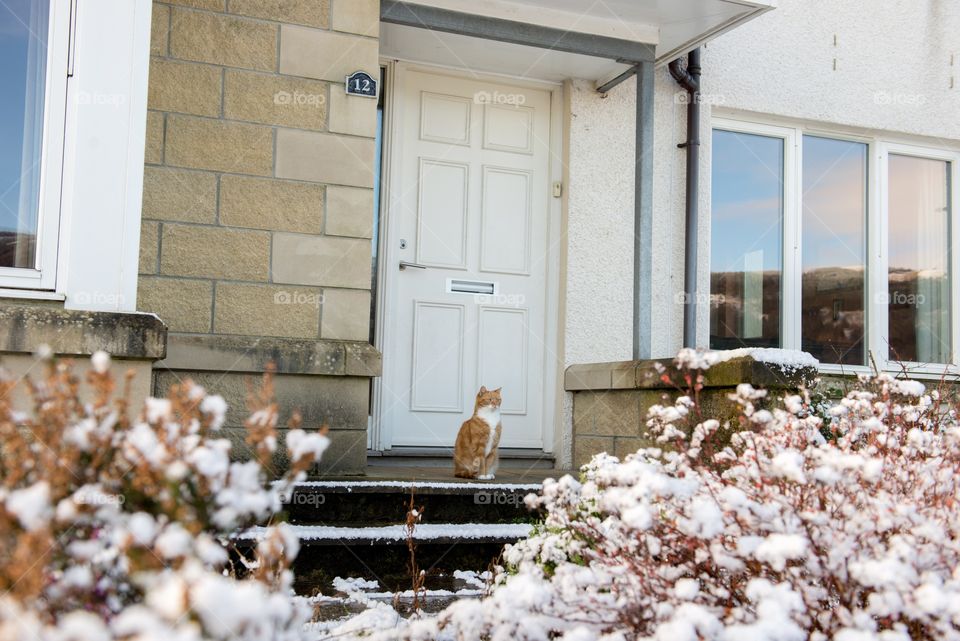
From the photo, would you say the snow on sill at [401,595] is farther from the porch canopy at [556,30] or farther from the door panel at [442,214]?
the porch canopy at [556,30]

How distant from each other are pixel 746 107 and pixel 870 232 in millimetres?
1464

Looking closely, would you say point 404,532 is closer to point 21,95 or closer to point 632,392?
point 632,392

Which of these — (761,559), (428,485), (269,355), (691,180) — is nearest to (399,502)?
(428,485)

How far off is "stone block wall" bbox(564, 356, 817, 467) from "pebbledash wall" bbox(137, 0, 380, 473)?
141cm

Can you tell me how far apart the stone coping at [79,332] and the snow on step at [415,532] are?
803 mm

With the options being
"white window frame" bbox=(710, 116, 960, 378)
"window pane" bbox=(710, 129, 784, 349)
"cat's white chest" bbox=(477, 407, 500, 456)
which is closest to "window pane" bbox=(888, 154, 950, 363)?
"white window frame" bbox=(710, 116, 960, 378)

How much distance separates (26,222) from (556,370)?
3.27m

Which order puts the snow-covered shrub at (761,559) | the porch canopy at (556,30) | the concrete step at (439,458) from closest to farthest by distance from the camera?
the snow-covered shrub at (761,559), the porch canopy at (556,30), the concrete step at (439,458)

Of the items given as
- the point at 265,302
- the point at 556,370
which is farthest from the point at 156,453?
the point at 556,370

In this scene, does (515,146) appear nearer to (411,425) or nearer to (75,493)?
(411,425)

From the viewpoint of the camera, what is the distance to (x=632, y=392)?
185 inches

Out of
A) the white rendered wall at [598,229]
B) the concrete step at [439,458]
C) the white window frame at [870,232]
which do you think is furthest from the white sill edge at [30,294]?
the white window frame at [870,232]

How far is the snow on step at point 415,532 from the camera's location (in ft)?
11.0

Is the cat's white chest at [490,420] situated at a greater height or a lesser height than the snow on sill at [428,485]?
greater
